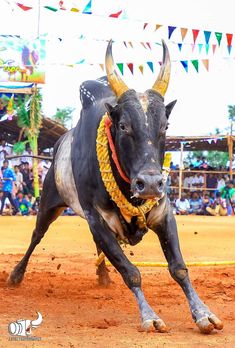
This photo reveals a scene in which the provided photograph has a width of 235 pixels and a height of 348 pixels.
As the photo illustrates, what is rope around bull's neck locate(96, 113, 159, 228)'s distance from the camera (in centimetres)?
452

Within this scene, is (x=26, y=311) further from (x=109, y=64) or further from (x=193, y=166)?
(x=193, y=166)

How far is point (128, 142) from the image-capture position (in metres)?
4.27

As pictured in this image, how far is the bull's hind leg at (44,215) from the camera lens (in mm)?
6262

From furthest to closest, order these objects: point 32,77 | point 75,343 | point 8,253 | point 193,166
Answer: point 193,166 → point 32,77 → point 8,253 → point 75,343

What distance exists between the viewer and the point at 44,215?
6492mm

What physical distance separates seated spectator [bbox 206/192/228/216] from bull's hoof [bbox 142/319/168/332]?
1793cm

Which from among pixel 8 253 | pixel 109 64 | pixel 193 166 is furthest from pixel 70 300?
pixel 193 166

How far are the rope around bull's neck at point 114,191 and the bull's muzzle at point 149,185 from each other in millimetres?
533

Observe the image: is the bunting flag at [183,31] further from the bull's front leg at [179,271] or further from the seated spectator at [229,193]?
the bull's front leg at [179,271]

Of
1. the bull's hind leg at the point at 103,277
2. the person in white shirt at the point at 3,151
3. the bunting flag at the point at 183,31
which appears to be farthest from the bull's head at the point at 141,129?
the person in white shirt at the point at 3,151

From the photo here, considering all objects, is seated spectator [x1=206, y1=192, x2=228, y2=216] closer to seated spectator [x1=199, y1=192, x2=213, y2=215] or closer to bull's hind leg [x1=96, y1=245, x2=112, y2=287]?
seated spectator [x1=199, y1=192, x2=213, y2=215]

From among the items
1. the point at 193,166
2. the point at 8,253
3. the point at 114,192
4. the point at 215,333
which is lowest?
the point at 193,166

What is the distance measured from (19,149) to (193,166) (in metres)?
7.22

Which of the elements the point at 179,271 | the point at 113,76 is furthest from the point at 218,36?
the point at 179,271
